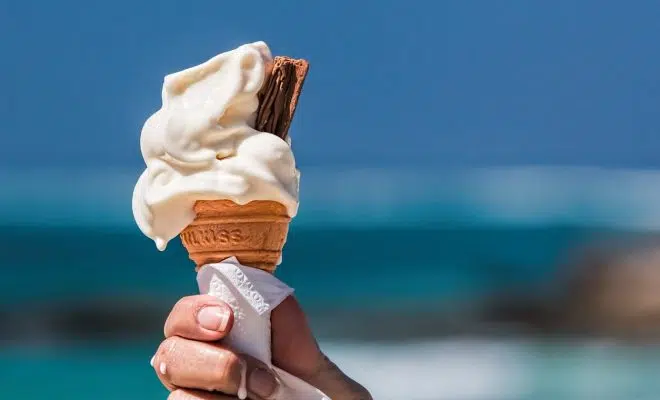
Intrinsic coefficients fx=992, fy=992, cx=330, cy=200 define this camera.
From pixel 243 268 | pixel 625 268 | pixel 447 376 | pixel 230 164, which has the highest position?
pixel 625 268

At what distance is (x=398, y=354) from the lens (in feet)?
21.2

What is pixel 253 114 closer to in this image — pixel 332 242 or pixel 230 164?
pixel 230 164

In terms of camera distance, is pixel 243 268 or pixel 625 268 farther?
pixel 625 268

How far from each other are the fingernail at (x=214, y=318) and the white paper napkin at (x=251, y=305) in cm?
3

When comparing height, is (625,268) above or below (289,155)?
above

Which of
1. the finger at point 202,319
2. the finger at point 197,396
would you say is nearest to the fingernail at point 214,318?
the finger at point 202,319

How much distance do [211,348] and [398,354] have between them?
490 cm

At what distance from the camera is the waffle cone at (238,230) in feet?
5.57

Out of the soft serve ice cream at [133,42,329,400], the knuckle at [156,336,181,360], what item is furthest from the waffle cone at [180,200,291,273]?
the knuckle at [156,336,181,360]

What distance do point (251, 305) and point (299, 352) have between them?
0.43 ft

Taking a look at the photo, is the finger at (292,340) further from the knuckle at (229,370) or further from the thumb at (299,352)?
the knuckle at (229,370)

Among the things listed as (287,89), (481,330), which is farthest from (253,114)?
(481,330)

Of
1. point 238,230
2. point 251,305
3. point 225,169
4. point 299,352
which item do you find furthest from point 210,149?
point 299,352

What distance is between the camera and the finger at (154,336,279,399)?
5.37 ft
